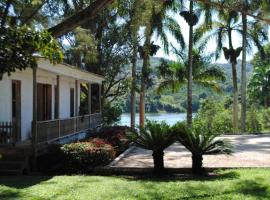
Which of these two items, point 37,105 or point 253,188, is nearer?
point 253,188

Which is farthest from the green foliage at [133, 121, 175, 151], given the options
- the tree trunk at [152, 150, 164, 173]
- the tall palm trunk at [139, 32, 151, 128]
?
the tall palm trunk at [139, 32, 151, 128]

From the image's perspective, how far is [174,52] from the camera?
36.9 metres

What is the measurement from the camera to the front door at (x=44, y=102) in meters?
22.1

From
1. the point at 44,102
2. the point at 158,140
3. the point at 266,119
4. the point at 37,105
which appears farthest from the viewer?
the point at 266,119

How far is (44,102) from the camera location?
23000 millimetres

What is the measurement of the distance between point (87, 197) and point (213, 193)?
8.13 feet

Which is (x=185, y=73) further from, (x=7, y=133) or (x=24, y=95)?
(x=7, y=133)

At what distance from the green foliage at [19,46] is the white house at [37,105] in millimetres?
9046

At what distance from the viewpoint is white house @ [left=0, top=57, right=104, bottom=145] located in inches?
646

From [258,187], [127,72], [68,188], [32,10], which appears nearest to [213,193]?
[258,187]

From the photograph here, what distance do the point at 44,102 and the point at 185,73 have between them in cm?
1952

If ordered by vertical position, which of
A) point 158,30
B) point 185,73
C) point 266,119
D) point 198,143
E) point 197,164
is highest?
point 158,30

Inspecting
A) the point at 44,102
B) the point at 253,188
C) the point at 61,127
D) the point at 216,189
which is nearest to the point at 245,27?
the point at 44,102

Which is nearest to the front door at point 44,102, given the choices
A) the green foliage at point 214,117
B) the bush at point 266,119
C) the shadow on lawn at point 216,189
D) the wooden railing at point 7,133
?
the wooden railing at point 7,133
